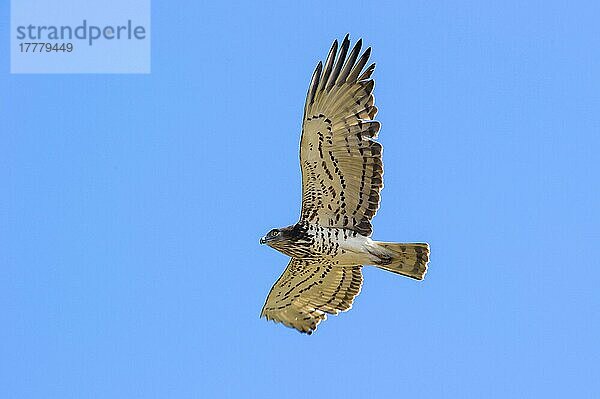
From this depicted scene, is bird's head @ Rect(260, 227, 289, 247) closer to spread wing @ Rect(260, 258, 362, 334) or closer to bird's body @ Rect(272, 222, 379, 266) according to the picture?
bird's body @ Rect(272, 222, 379, 266)

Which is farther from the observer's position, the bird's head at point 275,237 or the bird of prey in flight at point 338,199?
the bird's head at point 275,237

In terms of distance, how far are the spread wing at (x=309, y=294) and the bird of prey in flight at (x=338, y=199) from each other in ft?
0.05

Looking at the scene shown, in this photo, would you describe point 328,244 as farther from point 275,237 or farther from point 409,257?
point 409,257

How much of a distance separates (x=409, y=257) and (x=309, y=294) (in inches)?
84.9

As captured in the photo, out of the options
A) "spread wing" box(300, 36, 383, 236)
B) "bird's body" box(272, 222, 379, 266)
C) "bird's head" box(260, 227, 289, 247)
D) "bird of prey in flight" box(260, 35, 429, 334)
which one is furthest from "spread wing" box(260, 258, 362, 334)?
"spread wing" box(300, 36, 383, 236)

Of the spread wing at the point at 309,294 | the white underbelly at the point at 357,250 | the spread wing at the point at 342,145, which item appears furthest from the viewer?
the spread wing at the point at 309,294

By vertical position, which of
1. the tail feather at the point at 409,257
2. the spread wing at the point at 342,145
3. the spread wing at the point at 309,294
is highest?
the spread wing at the point at 342,145

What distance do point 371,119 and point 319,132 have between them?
72cm

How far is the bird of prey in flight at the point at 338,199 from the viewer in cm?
1633

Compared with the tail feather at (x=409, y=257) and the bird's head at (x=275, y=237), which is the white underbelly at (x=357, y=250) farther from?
the bird's head at (x=275, y=237)

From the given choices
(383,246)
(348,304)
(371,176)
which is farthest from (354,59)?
(348,304)

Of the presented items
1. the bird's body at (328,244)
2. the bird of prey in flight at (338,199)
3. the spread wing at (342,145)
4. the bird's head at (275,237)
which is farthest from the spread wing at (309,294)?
the spread wing at (342,145)

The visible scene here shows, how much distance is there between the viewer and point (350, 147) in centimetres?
1659

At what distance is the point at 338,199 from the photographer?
56.1 ft
